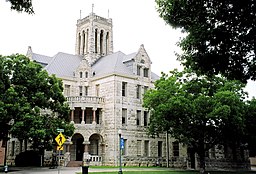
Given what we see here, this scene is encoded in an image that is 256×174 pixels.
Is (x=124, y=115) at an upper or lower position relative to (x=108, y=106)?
lower

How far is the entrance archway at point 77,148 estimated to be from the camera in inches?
1745

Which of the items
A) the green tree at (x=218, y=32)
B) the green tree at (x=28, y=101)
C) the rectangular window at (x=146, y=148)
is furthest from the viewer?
the rectangular window at (x=146, y=148)

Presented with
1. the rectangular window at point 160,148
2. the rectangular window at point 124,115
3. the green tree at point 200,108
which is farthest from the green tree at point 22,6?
the rectangular window at point 160,148

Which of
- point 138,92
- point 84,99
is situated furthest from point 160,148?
point 84,99

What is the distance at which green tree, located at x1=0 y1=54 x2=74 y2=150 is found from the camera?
95.5 ft

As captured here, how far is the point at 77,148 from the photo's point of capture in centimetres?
4475

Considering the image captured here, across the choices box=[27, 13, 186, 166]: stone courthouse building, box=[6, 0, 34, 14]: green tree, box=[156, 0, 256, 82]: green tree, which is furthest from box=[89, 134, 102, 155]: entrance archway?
box=[6, 0, 34, 14]: green tree

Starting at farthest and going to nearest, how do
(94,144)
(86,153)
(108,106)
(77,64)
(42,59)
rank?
(77,64) → (42,59) → (94,144) → (108,106) → (86,153)

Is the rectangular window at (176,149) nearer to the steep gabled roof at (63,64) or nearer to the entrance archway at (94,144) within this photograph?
the entrance archway at (94,144)

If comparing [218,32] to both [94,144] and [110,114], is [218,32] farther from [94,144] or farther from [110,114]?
[94,144]

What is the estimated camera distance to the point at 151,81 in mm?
47844

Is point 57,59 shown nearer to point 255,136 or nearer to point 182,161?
point 182,161

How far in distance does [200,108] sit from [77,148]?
63.0ft

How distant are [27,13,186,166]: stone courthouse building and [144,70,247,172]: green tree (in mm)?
9635
